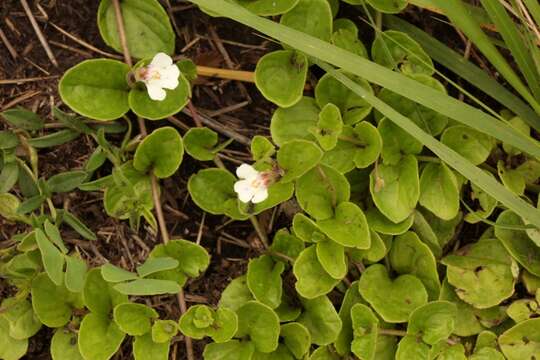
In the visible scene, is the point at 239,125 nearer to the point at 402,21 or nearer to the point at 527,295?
the point at 402,21

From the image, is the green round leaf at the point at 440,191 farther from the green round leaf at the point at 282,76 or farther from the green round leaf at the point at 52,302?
the green round leaf at the point at 52,302

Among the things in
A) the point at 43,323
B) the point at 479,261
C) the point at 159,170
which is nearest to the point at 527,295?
the point at 479,261

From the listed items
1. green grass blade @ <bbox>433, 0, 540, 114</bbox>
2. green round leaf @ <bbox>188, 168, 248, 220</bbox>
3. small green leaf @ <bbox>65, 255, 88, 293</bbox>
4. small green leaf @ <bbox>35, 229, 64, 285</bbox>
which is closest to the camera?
small green leaf @ <bbox>35, 229, 64, 285</bbox>

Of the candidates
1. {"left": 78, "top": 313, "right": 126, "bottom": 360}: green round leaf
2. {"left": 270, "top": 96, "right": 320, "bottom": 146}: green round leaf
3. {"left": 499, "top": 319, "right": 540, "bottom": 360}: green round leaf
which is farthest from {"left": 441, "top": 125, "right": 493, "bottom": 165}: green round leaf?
{"left": 78, "top": 313, "right": 126, "bottom": 360}: green round leaf

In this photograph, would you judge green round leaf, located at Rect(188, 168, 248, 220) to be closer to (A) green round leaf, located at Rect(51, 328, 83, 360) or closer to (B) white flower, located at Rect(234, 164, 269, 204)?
(B) white flower, located at Rect(234, 164, 269, 204)

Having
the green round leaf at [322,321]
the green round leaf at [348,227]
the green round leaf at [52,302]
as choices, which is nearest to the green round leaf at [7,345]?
the green round leaf at [52,302]

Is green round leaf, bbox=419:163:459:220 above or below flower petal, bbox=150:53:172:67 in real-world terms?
below
